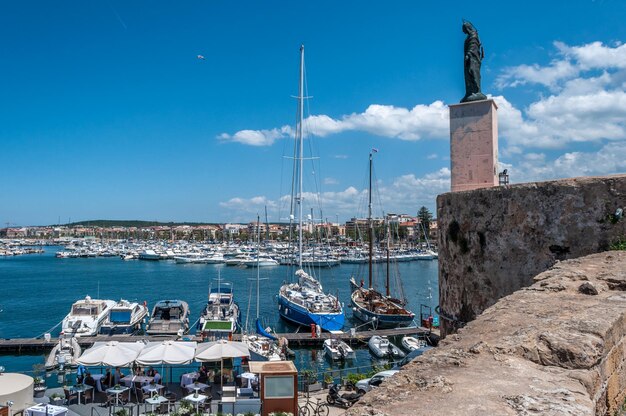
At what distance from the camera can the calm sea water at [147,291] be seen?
109 ft

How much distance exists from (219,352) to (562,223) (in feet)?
38.1

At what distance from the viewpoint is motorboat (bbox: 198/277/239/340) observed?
26172 millimetres

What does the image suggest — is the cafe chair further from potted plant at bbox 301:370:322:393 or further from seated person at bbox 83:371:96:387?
potted plant at bbox 301:370:322:393

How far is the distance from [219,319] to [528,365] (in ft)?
91.7

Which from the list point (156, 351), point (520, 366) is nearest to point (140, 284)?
point (156, 351)

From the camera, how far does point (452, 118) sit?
10625 mm

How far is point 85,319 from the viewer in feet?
98.9

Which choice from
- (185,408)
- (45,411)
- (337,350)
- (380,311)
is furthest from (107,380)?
(380,311)

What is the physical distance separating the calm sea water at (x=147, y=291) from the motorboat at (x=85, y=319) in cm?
283

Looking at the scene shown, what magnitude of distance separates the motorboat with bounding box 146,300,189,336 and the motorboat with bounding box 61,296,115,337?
3.27 m

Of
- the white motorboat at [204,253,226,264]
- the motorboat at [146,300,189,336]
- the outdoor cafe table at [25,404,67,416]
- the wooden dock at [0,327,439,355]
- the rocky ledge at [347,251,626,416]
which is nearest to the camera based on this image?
the rocky ledge at [347,251,626,416]

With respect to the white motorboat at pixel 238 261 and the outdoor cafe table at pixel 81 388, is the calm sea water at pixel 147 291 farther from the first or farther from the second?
the outdoor cafe table at pixel 81 388

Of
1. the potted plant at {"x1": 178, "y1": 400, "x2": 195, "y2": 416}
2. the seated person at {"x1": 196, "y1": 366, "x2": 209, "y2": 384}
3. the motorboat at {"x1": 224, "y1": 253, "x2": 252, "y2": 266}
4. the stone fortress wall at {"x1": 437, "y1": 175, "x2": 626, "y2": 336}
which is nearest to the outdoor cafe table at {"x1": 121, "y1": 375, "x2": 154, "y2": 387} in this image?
the seated person at {"x1": 196, "y1": 366, "x2": 209, "y2": 384}

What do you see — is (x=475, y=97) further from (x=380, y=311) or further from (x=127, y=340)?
(x=380, y=311)
